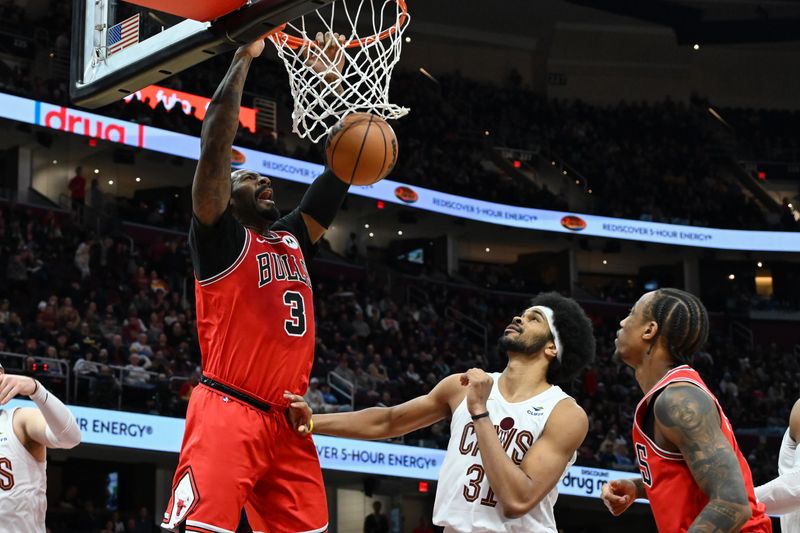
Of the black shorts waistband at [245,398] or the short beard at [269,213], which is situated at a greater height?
the short beard at [269,213]

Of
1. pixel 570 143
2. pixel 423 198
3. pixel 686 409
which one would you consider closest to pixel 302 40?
pixel 686 409

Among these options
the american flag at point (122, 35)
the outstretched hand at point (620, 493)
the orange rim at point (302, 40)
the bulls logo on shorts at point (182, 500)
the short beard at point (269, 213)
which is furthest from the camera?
the orange rim at point (302, 40)

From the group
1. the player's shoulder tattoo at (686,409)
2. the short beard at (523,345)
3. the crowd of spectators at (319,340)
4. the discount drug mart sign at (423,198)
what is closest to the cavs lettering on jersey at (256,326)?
the short beard at (523,345)

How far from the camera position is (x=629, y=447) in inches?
765

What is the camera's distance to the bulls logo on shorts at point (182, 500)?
397 cm

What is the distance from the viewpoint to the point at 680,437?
3.28m

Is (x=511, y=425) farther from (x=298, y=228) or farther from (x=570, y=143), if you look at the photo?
(x=570, y=143)

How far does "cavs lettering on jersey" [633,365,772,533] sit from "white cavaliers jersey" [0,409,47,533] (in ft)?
9.37

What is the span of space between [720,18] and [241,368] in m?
30.5

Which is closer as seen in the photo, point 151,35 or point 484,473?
point 484,473

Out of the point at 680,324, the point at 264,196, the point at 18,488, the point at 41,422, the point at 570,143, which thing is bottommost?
the point at 18,488

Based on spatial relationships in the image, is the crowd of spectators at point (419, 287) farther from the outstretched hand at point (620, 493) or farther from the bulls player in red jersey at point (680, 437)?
the bulls player in red jersey at point (680, 437)

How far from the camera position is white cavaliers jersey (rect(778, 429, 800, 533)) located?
5.16 m

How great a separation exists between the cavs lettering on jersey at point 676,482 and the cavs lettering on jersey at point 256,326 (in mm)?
1379
